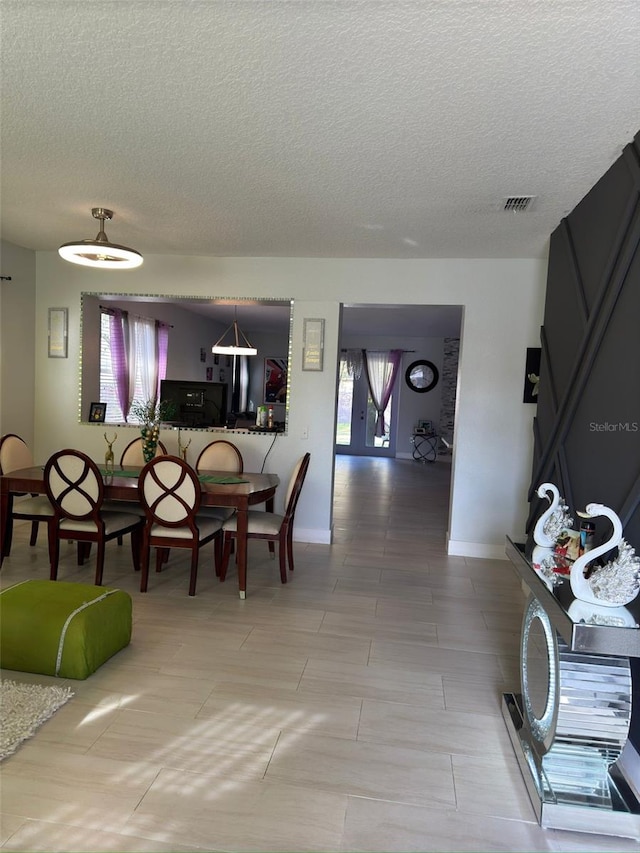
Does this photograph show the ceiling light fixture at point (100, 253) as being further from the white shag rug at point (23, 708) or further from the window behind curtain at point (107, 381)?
the window behind curtain at point (107, 381)

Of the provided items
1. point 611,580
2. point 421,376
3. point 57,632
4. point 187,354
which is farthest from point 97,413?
point 421,376

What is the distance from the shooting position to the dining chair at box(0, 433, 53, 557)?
3.78 m

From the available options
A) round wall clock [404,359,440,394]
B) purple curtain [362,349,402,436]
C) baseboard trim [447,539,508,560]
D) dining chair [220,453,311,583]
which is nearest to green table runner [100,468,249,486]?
dining chair [220,453,311,583]

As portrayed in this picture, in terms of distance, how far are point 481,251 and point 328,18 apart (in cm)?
287

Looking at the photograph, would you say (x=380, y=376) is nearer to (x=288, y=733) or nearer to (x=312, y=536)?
(x=312, y=536)

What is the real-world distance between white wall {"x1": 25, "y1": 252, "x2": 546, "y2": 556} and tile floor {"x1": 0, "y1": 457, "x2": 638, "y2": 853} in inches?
44.5

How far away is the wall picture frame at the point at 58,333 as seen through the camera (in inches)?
197

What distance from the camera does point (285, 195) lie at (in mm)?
3219

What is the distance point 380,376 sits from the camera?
11.1 meters

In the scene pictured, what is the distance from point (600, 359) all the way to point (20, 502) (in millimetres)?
4132

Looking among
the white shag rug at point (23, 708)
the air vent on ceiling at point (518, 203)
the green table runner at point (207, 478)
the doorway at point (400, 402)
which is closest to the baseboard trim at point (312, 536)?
the green table runner at point (207, 478)

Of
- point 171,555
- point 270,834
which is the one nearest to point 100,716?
point 270,834

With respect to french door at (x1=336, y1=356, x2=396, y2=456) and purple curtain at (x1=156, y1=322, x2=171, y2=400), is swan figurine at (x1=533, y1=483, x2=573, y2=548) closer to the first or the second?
purple curtain at (x1=156, y1=322, x2=171, y2=400)

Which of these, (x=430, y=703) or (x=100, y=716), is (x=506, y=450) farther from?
(x=100, y=716)
